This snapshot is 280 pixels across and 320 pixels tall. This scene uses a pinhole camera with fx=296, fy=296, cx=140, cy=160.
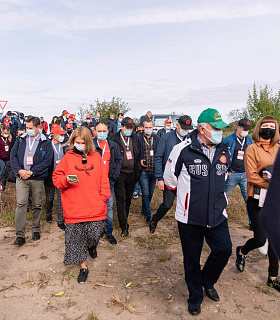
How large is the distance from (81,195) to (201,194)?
1.70 m

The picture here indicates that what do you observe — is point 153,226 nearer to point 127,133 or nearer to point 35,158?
point 127,133

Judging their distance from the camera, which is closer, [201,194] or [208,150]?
[201,194]

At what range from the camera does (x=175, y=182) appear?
359 centimetres

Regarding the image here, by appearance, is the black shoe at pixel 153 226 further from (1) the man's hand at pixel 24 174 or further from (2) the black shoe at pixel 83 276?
(1) the man's hand at pixel 24 174

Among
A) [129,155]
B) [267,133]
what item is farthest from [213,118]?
[129,155]

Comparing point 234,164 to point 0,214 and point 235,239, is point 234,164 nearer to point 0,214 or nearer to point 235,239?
point 235,239

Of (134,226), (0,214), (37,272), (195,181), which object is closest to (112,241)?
(134,226)

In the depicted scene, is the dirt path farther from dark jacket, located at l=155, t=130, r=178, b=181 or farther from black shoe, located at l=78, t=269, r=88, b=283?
dark jacket, located at l=155, t=130, r=178, b=181

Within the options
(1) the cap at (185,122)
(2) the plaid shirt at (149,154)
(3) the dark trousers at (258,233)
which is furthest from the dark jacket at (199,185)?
(2) the plaid shirt at (149,154)

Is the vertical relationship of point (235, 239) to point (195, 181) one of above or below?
below

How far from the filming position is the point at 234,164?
6.57 m

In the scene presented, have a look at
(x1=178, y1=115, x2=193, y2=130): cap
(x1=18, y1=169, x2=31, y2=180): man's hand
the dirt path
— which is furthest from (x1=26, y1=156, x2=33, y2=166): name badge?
(x1=178, y1=115, x2=193, y2=130): cap

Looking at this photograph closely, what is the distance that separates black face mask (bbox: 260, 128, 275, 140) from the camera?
409cm

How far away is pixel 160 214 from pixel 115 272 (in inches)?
71.2
